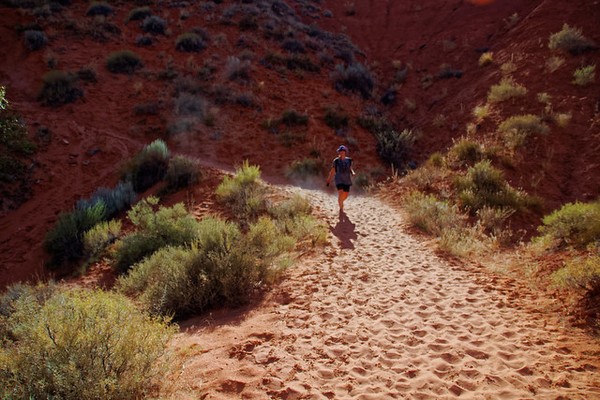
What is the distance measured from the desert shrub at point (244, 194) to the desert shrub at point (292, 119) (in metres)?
5.69

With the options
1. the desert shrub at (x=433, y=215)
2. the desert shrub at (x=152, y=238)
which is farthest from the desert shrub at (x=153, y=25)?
the desert shrub at (x=433, y=215)

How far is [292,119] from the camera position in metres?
15.3

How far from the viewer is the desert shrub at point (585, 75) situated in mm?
12617

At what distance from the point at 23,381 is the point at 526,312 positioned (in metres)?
5.26

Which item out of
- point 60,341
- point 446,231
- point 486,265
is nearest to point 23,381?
point 60,341

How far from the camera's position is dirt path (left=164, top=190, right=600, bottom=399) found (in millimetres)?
3143

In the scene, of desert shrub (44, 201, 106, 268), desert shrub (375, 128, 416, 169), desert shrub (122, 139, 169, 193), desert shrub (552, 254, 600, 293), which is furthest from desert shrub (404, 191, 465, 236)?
desert shrub (44, 201, 106, 268)

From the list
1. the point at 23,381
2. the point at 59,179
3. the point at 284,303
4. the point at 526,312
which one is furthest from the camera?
the point at 59,179

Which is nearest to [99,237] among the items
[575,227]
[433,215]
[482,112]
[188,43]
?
[433,215]

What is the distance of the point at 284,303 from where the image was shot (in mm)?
4805

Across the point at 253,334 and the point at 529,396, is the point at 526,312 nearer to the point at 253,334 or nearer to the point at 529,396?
the point at 529,396

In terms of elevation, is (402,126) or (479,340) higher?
(402,126)

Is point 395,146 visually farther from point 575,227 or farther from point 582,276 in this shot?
point 582,276

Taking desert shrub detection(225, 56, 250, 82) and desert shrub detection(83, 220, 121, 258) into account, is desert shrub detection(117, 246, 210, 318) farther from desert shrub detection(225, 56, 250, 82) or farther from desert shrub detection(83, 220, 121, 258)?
desert shrub detection(225, 56, 250, 82)
